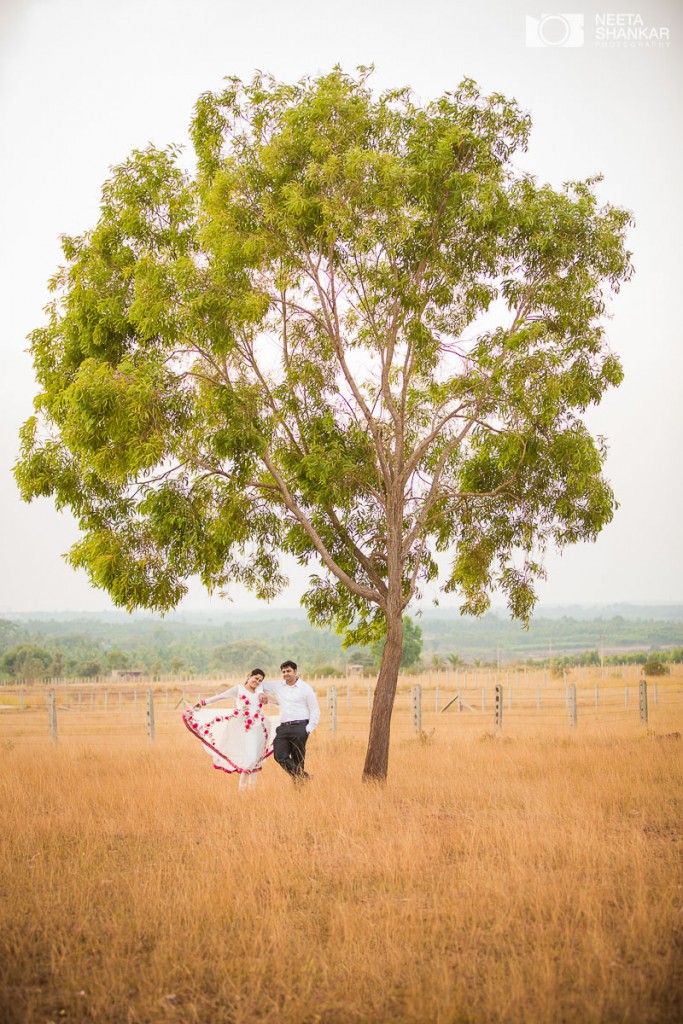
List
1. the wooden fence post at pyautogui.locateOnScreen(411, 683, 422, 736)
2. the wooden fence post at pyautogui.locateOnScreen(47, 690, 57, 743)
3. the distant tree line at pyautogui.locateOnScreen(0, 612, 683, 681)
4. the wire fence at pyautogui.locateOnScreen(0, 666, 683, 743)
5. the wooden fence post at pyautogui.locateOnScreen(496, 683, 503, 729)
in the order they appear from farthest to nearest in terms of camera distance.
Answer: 1. the distant tree line at pyautogui.locateOnScreen(0, 612, 683, 681)
2. the wire fence at pyautogui.locateOnScreen(0, 666, 683, 743)
3. the wooden fence post at pyautogui.locateOnScreen(496, 683, 503, 729)
4. the wooden fence post at pyautogui.locateOnScreen(47, 690, 57, 743)
5. the wooden fence post at pyautogui.locateOnScreen(411, 683, 422, 736)

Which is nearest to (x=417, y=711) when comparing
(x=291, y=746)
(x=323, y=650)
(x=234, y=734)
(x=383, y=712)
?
(x=383, y=712)

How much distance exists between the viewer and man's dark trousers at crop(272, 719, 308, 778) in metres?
13.3

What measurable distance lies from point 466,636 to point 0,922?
18605 centimetres

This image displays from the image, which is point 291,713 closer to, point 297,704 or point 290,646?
point 297,704

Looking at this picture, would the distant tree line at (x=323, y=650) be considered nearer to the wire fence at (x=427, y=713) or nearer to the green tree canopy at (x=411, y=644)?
the green tree canopy at (x=411, y=644)

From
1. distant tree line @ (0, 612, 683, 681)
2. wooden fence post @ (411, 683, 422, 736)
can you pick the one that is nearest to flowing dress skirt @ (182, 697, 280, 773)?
wooden fence post @ (411, 683, 422, 736)

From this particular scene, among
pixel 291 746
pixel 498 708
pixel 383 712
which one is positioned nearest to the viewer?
pixel 291 746

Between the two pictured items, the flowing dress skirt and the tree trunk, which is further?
the tree trunk

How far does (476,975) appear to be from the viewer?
20.7ft

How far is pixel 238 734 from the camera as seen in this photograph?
1396 centimetres

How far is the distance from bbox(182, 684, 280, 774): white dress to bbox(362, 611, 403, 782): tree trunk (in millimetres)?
1751

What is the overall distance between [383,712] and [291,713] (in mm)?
2109

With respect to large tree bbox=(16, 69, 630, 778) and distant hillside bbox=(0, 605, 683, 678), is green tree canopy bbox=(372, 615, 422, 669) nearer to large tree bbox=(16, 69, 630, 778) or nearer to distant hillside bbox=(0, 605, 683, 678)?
distant hillside bbox=(0, 605, 683, 678)

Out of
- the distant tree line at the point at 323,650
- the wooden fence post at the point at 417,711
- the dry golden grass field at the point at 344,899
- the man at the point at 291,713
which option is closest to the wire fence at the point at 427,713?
the wooden fence post at the point at 417,711
